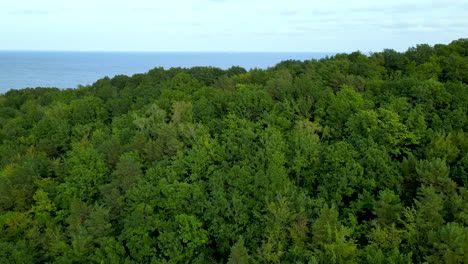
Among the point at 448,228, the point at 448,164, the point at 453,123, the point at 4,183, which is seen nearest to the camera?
the point at 448,228

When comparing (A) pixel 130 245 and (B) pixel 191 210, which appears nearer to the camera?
(A) pixel 130 245

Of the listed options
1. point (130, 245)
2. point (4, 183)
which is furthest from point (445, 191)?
point (4, 183)

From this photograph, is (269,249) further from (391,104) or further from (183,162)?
(391,104)

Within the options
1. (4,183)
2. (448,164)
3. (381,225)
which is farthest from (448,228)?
(4,183)

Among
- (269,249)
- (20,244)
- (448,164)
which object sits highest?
(448,164)

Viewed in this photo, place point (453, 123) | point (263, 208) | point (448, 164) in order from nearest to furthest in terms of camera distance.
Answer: point (263, 208) → point (448, 164) → point (453, 123)

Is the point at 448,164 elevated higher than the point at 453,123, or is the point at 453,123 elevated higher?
the point at 453,123
